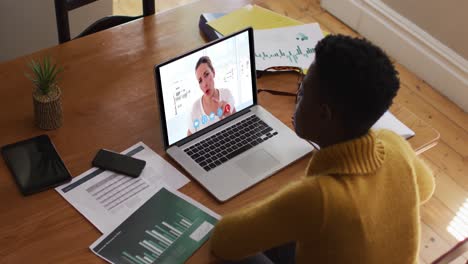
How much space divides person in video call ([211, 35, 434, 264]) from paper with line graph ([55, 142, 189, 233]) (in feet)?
0.74

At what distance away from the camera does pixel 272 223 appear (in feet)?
3.85

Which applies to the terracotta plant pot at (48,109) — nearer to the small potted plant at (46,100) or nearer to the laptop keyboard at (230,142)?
the small potted plant at (46,100)

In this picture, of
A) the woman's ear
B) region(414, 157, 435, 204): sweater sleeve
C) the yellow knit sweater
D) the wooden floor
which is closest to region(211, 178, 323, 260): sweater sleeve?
the yellow knit sweater

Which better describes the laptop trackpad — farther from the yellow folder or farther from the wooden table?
Answer: the yellow folder

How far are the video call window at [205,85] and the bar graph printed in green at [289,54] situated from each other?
0.75ft

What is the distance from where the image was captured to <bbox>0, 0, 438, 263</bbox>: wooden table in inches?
50.3

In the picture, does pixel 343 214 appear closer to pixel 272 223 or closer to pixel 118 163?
pixel 272 223

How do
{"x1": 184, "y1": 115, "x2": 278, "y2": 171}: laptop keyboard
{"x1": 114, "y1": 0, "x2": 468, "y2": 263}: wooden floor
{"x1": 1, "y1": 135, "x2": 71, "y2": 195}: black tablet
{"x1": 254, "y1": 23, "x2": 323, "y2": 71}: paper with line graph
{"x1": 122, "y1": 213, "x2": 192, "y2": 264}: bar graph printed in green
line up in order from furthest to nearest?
{"x1": 114, "y1": 0, "x2": 468, "y2": 263}: wooden floor → {"x1": 254, "y1": 23, "x2": 323, "y2": 71}: paper with line graph → {"x1": 184, "y1": 115, "x2": 278, "y2": 171}: laptop keyboard → {"x1": 1, "y1": 135, "x2": 71, "y2": 195}: black tablet → {"x1": 122, "y1": 213, "x2": 192, "y2": 264}: bar graph printed in green

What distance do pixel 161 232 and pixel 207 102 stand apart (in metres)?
0.38

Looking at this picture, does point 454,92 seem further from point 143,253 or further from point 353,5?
point 143,253

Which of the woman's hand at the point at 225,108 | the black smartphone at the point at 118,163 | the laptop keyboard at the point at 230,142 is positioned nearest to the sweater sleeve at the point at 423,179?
the laptop keyboard at the point at 230,142

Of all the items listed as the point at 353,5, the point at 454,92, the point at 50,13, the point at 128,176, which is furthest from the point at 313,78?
the point at 353,5

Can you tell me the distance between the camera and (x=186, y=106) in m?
1.47

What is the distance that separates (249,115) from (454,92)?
1.68 m
